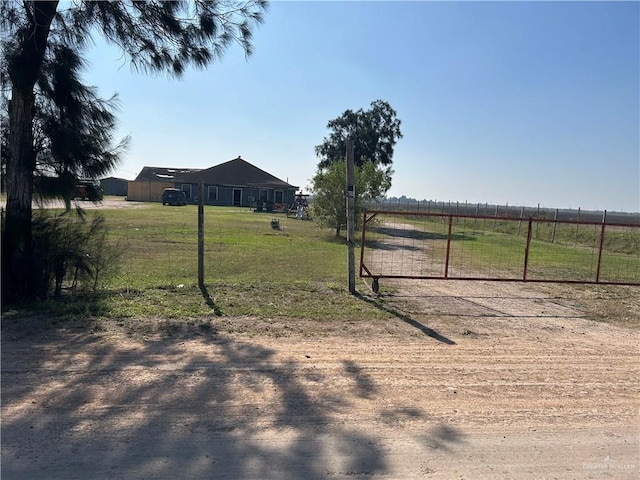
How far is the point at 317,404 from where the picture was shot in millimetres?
3941

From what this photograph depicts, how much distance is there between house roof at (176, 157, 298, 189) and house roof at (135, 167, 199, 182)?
7.90m

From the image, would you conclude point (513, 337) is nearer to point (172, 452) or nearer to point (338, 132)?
point (172, 452)

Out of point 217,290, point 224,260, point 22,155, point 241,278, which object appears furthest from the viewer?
point 224,260

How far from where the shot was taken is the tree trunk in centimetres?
641

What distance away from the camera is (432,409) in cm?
393

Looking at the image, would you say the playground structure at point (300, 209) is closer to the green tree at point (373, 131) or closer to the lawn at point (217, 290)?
the green tree at point (373, 131)

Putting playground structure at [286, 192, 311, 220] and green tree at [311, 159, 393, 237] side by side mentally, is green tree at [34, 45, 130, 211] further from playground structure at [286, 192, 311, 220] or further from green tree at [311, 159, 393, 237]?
playground structure at [286, 192, 311, 220]

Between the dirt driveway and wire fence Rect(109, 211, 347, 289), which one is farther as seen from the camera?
wire fence Rect(109, 211, 347, 289)

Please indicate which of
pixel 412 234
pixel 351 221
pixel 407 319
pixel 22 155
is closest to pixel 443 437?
pixel 407 319

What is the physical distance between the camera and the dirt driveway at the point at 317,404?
10.1ft

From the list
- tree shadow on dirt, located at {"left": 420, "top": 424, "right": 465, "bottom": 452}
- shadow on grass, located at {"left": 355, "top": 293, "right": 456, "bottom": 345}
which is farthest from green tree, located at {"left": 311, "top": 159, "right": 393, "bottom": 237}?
tree shadow on dirt, located at {"left": 420, "top": 424, "right": 465, "bottom": 452}

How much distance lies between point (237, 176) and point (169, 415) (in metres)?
57.2

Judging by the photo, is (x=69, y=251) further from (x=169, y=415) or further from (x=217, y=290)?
(x=169, y=415)

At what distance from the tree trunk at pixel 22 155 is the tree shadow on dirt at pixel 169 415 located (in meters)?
1.81
